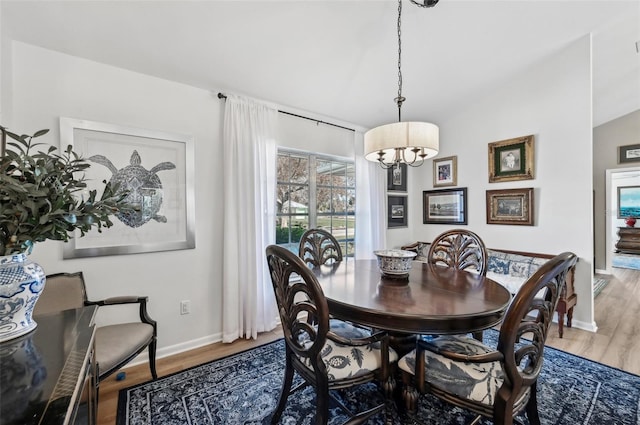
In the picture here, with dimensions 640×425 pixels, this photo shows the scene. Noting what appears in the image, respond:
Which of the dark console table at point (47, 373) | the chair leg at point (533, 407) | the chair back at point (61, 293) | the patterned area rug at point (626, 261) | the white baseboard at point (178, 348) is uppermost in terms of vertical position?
the dark console table at point (47, 373)

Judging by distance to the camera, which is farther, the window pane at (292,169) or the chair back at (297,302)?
the window pane at (292,169)

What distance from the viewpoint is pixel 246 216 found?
2.71 metres

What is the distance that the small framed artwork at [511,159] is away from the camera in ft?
10.6

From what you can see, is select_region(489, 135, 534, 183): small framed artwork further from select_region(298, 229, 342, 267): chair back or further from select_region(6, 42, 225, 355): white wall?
select_region(6, 42, 225, 355): white wall

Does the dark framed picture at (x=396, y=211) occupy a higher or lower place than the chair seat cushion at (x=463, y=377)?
higher

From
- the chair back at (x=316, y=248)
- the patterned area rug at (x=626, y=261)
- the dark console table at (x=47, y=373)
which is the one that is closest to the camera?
the dark console table at (x=47, y=373)

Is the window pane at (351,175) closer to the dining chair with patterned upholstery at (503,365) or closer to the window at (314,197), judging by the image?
the window at (314,197)

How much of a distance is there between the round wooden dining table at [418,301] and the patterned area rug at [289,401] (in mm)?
727

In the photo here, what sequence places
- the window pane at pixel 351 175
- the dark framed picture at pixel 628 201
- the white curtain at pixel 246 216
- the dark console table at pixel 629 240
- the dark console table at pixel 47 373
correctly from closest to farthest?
the dark console table at pixel 47 373
the white curtain at pixel 246 216
the window pane at pixel 351 175
the dark console table at pixel 629 240
the dark framed picture at pixel 628 201

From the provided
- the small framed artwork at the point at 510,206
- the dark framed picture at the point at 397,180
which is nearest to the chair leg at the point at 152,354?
the dark framed picture at the point at 397,180

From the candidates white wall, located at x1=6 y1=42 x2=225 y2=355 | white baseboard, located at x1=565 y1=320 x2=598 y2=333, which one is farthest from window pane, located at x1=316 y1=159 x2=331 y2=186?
white baseboard, located at x1=565 y1=320 x2=598 y2=333

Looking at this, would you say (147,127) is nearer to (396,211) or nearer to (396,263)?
(396,263)

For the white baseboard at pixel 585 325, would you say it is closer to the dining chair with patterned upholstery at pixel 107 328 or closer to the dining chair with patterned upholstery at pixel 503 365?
the dining chair with patterned upholstery at pixel 503 365

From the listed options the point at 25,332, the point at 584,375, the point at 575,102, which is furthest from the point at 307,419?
the point at 575,102
